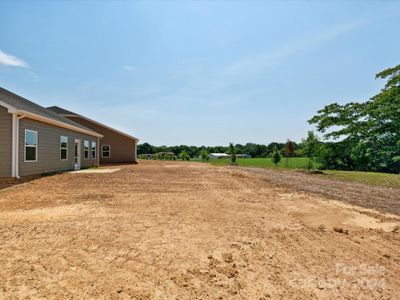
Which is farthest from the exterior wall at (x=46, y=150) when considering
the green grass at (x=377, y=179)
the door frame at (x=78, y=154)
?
the green grass at (x=377, y=179)

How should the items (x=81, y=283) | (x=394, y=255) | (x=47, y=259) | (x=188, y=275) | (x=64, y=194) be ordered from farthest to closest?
(x=64, y=194), (x=394, y=255), (x=47, y=259), (x=188, y=275), (x=81, y=283)

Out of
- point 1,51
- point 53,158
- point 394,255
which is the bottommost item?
point 394,255

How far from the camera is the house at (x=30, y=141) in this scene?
396 inches

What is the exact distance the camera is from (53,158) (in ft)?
44.8

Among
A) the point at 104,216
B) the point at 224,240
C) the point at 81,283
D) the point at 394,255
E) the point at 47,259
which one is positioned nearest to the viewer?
the point at 81,283

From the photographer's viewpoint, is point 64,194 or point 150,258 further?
point 64,194

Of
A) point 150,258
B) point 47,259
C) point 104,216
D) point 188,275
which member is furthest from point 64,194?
point 188,275

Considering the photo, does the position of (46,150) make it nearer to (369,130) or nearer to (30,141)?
(30,141)

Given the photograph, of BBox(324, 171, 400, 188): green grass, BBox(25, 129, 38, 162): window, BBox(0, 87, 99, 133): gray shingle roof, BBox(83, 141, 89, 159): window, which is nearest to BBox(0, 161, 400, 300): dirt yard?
BBox(25, 129, 38, 162): window

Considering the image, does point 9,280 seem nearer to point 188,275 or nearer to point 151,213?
point 188,275

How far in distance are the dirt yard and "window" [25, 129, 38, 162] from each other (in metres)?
5.61

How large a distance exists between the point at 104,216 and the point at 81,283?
2702 mm

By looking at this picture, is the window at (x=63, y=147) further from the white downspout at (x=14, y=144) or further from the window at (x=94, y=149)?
the window at (x=94, y=149)

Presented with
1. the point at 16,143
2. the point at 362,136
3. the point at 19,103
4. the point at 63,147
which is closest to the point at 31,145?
the point at 16,143
